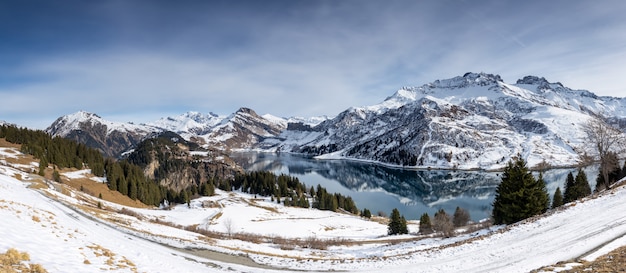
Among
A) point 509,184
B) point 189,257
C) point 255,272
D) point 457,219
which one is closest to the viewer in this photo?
point 255,272

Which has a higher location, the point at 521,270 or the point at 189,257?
the point at 521,270

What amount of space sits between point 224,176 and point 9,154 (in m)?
123

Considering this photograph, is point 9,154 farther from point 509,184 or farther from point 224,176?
point 224,176

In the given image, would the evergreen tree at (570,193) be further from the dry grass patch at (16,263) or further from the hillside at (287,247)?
the dry grass patch at (16,263)

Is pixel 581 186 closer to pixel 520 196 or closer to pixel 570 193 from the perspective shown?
pixel 570 193

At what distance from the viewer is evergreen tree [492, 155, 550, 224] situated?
3716 centimetres

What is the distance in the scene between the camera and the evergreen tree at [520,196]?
37156 millimetres

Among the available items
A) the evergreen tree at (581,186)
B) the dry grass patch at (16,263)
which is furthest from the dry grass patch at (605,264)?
the evergreen tree at (581,186)

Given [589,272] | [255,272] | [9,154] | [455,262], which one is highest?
[9,154]

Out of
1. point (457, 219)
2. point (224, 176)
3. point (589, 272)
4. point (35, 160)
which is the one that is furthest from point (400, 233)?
point (224, 176)

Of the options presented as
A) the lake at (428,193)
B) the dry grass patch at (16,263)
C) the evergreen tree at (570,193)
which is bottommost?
the lake at (428,193)

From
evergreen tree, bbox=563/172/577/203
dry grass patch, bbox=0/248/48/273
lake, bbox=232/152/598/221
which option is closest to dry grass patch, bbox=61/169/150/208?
dry grass patch, bbox=0/248/48/273

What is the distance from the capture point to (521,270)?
55.6ft

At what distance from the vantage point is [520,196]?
37.3 meters
